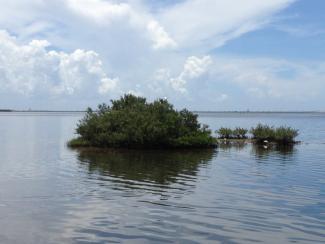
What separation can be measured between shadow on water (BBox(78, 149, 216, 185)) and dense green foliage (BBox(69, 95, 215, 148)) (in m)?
2.25

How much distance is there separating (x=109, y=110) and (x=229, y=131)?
2018 cm

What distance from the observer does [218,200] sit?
23.2 meters

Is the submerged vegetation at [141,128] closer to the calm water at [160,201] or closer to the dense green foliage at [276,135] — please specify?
the dense green foliage at [276,135]

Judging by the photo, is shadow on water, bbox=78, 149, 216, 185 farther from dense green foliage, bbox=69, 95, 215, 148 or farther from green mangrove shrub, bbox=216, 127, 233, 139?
green mangrove shrub, bbox=216, 127, 233, 139

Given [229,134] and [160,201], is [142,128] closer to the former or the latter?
[229,134]

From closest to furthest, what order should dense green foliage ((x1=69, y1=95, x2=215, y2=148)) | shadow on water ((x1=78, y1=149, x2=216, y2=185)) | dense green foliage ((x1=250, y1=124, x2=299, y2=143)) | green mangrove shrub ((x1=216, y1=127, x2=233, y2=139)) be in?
1. shadow on water ((x1=78, y1=149, x2=216, y2=185))
2. dense green foliage ((x1=69, y1=95, x2=215, y2=148))
3. dense green foliage ((x1=250, y1=124, x2=299, y2=143))
4. green mangrove shrub ((x1=216, y1=127, x2=233, y2=139))

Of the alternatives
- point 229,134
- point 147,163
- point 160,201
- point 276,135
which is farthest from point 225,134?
point 160,201

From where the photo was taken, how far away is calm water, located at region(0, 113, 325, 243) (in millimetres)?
16844

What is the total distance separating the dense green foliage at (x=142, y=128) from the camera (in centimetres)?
5238

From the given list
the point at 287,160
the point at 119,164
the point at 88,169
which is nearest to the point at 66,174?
the point at 88,169

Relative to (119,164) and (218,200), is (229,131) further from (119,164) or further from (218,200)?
(218,200)

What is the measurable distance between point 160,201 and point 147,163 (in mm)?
17106

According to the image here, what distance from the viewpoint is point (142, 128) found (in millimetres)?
52281

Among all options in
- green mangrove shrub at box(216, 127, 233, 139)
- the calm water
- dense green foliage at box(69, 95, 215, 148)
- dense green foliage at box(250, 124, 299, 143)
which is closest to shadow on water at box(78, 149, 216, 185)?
the calm water
